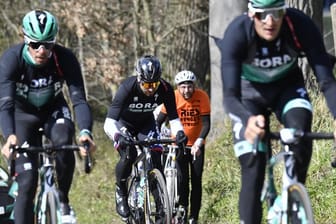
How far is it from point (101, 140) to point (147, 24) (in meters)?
4.67

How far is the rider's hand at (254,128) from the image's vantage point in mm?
7219

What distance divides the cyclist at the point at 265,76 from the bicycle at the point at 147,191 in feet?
10.3

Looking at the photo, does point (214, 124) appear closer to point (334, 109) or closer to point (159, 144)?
point (159, 144)

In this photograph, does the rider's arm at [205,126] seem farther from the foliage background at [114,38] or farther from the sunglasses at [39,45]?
the foliage background at [114,38]

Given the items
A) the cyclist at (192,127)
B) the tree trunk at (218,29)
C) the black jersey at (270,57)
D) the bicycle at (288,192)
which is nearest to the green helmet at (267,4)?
the black jersey at (270,57)

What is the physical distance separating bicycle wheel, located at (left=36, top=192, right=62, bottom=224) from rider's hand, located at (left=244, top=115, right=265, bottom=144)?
189cm

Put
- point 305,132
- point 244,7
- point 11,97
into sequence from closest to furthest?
point 305,132 < point 11,97 < point 244,7

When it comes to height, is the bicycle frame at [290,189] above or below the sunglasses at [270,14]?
below

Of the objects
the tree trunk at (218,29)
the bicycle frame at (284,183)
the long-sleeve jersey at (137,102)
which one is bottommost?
the bicycle frame at (284,183)

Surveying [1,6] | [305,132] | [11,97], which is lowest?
[305,132]

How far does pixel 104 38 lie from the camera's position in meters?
21.8

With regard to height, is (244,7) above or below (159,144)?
above

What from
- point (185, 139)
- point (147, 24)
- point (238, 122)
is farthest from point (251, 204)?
point (147, 24)

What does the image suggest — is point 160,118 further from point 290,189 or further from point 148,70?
point 290,189
